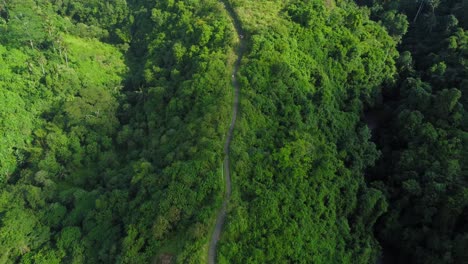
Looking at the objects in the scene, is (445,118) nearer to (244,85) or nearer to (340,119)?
(340,119)

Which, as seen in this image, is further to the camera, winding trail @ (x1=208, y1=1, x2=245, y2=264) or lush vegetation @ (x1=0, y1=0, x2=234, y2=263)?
lush vegetation @ (x1=0, y1=0, x2=234, y2=263)

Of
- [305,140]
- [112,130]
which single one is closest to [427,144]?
[305,140]

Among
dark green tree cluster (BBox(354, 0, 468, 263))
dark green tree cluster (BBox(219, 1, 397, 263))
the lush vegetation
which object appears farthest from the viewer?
dark green tree cluster (BBox(354, 0, 468, 263))

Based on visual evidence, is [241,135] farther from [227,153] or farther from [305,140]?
[305,140]

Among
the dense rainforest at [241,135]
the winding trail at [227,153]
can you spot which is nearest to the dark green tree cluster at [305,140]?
the dense rainforest at [241,135]

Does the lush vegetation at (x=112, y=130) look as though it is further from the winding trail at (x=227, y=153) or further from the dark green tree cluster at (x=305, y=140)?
the dark green tree cluster at (x=305, y=140)

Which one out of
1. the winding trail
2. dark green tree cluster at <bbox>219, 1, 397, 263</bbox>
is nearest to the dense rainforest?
dark green tree cluster at <bbox>219, 1, 397, 263</bbox>

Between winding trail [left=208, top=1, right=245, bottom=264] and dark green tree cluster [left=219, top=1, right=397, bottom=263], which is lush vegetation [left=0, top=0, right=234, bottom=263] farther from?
dark green tree cluster [left=219, top=1, right=397, bottom=263]
